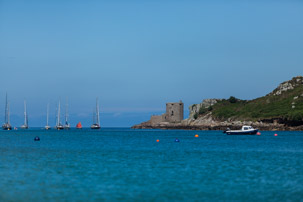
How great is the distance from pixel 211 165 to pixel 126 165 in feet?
32.1

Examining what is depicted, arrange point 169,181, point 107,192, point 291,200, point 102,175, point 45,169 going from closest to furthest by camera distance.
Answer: point 291,200
point 107,192
point 169,181
point 102,175
point 45,169

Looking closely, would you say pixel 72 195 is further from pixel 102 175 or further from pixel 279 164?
pixel 279 164

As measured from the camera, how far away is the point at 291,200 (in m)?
30.8

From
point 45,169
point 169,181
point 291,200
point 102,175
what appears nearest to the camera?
point 291,200

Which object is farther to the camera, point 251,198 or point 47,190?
point 47,190

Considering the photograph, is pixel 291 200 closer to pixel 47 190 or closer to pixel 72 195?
pixel 72 195

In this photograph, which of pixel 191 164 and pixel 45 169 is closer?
pixel 45 169

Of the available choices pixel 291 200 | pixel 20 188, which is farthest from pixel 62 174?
pixel 291 200

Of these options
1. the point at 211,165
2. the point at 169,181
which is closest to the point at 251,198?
the point at 169,181

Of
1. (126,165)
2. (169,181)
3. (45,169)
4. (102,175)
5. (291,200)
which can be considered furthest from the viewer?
(126,165)

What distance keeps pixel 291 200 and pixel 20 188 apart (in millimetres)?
19554

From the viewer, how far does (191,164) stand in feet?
178

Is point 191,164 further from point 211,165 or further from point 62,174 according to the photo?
point 62,174

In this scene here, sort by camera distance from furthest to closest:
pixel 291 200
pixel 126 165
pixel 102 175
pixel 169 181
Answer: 1. pixel 126 165
2. pixel 102 175
3. pixel 169 181
4. pixel 291 200
